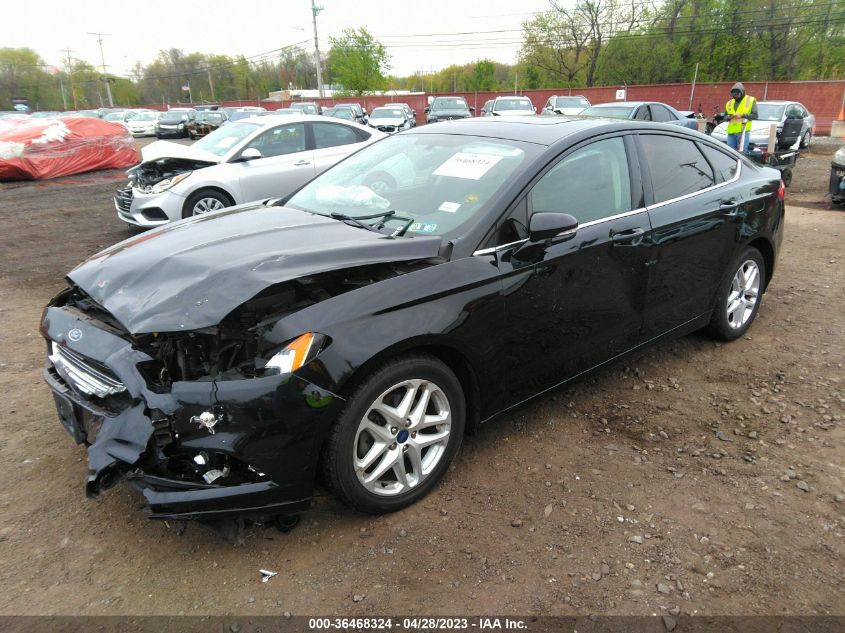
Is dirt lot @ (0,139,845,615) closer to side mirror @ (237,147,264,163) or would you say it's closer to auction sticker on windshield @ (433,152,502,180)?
auction sticker on windshield @ (433,152,502,180)

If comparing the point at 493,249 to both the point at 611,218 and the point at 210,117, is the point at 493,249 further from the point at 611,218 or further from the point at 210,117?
the point at 210,117

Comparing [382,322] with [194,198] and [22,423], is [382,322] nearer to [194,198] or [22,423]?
[22,423]

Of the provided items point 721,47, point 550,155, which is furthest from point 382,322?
point 721,47

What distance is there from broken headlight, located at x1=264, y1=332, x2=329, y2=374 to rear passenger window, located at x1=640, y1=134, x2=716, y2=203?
8.00ft

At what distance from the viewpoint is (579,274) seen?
10.3 feet

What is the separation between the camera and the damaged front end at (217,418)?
2.20 meters

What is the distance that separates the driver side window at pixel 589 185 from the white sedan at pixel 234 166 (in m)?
4.76

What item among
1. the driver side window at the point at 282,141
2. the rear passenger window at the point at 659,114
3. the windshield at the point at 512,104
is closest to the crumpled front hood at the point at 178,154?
the driver side window at the point at 282,141

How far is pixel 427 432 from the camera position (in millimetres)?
2775

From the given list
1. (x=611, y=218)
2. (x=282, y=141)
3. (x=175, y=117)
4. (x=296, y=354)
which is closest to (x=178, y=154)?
(x=282, y=141)

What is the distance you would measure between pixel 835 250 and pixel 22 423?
8402mm

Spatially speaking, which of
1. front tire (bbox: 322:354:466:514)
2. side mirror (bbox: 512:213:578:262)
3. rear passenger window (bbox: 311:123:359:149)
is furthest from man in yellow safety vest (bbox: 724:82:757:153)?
front tire (bbox: 322:354:466:514)

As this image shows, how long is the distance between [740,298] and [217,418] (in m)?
4.04

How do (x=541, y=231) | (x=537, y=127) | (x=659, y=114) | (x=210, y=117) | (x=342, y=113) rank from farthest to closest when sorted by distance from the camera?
(x=210, y=117), (x=342, y=113), (x=659, y=114), (x=537, y=127), (x=541, y=231)
